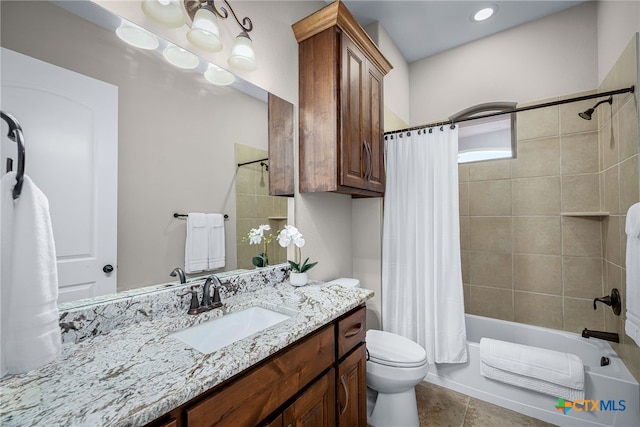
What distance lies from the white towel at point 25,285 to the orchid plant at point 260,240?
2.66ft

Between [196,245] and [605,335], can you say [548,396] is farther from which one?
[196,245]

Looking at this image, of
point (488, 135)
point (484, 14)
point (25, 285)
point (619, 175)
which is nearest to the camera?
point (25, 285)

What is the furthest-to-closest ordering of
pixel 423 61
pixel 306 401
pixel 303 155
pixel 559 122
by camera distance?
1. pixel 423 61
2. pixel 559 122
3. pixel 303 155
4. pixel 306 401

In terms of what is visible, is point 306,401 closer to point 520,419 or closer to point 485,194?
point 520,419

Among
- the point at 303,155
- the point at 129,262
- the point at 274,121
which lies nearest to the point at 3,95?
the point at 129,262

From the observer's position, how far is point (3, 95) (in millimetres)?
703

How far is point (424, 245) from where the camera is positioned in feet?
6.63

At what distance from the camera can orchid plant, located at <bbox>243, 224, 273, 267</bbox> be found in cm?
143

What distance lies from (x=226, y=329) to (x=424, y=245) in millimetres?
1524

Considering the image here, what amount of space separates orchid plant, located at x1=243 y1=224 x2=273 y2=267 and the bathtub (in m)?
1.65

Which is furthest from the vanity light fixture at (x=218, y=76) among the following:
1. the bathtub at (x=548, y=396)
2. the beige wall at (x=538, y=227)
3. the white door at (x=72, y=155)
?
the bathtub at (x=548, y=396)

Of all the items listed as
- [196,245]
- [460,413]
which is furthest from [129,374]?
[460,413]

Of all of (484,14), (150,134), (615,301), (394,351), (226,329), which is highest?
(484,14)

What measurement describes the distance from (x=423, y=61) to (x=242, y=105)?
7.45ft
